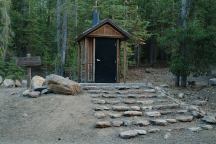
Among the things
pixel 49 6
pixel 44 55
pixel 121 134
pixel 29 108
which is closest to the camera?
pixel 121 134

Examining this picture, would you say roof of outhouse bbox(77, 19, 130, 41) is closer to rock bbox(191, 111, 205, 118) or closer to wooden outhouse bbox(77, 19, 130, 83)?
wooden outhouse bbox(77, 19, 130, 83)

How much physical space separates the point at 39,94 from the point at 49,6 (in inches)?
947

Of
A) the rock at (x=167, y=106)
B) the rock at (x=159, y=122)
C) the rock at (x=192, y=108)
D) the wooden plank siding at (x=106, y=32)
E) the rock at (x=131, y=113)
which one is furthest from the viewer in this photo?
the wooden plank siding at (x=106, y=32)

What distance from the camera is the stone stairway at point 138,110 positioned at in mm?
10180

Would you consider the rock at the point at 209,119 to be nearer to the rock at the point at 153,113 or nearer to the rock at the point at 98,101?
the rock at the point at 153,113

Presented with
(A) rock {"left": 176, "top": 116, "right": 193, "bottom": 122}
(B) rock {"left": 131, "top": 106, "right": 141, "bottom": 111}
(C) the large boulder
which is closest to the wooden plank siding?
(C) the large boulder

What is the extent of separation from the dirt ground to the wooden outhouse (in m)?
4.73

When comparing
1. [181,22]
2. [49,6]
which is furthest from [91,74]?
[49,6]

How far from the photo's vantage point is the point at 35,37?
3167cm

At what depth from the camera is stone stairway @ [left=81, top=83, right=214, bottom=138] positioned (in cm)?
1018

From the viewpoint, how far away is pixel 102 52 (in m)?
17.2

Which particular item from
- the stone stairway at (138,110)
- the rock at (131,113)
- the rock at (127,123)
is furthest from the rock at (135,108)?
the rock at (127,123)

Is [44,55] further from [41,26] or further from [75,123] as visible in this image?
[75,123]

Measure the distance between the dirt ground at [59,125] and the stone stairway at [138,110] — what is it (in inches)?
10.8
